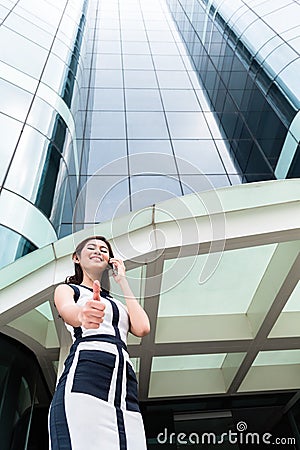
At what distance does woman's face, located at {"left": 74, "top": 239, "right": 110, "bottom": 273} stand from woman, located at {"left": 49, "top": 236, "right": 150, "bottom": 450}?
27 centimetres

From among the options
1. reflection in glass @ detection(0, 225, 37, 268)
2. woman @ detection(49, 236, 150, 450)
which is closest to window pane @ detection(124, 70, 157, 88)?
reflection in glass @ detection(0, 225, 37, 268)

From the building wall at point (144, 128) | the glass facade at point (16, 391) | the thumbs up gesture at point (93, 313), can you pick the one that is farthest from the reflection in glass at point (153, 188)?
the thumbs up gesture at point (93, 313)

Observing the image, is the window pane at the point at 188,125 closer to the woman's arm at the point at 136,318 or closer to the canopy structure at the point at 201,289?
the canopy structure at the point at 201,289

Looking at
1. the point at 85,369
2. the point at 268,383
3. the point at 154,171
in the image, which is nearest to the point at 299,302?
the point at 268,383

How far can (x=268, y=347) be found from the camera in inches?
305

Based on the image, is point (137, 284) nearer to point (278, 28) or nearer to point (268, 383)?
point (268, 383)

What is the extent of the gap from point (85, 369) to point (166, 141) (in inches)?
552

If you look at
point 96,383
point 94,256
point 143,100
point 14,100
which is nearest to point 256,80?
point 143,100

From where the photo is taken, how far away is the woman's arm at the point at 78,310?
2109mm

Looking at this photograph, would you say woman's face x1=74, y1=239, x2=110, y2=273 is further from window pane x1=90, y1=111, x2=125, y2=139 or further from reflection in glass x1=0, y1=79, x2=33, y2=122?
window pane x1=90, y1=111, x2=125, y2=139

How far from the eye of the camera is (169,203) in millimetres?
5055

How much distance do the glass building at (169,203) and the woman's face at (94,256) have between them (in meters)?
2.14

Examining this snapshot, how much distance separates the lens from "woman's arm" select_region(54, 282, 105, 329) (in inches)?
83.0

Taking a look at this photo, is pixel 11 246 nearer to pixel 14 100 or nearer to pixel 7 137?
pixel 7 137
